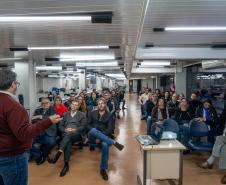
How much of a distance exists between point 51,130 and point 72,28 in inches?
86.2

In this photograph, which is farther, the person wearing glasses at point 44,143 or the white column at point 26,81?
the white column at point 26,81

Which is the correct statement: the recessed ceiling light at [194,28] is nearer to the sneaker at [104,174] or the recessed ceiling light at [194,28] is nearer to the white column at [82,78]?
the sneaker at [104,174]

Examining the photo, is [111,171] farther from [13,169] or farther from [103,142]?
[13,169]

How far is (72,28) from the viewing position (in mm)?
4793

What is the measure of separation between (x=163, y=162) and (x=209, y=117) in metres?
3.01

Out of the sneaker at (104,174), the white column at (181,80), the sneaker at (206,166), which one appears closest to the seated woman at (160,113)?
the sneaker at (206,166)

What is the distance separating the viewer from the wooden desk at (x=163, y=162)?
3.94 meters

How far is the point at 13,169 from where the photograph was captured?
7.23 feet

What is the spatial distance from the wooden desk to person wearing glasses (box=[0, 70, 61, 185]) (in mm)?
2056

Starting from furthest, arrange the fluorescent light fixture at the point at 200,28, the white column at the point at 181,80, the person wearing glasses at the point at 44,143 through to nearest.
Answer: the white column at the point at 181,80 < the person wearing glasses at the point at 44,143 < the fluorescent light fixture at the point at 200,28

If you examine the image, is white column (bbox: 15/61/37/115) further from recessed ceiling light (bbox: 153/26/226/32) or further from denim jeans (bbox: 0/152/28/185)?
denim jeans (bbox: 0/152/28/185)

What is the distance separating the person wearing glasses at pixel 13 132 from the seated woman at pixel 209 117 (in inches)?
169

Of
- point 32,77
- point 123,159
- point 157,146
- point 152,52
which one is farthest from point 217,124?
point 32,77

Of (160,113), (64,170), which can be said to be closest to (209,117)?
(160,113)
